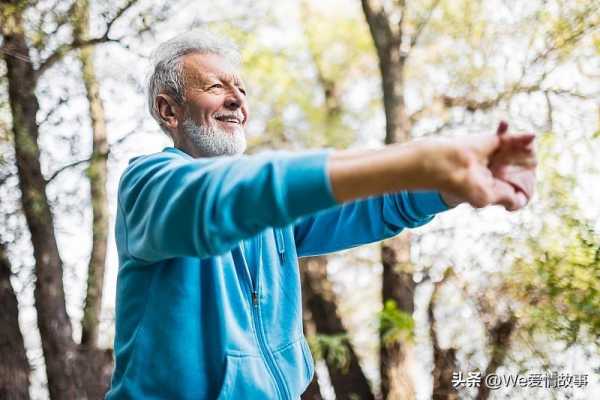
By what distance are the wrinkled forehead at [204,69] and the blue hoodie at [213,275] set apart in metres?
0.33

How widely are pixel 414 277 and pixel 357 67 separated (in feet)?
8.97

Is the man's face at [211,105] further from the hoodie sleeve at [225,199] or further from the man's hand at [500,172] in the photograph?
the man's hand at [500,172]

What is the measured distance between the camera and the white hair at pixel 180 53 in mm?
1939

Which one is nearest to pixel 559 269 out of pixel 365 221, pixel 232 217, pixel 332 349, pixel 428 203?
pixel 332 349

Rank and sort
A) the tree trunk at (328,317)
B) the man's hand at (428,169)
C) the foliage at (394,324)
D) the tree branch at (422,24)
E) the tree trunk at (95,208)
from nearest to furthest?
the man's hand at (428,169)
the tree trunk at (95,208)
the foliage at (394,324)
the tree trunk at (328,317)
the tree branch at (422,24)

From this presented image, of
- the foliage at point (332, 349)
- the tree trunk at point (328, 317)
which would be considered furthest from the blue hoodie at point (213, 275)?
the tree trunk at point (328, 317)

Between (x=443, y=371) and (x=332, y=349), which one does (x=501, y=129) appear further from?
(x=332, y=349)

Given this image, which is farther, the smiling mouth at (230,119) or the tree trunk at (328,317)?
the tree trunk at (328,317)

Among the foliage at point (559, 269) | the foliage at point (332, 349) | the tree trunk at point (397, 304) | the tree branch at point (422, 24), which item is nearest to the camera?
the foliage at point (559, 269)

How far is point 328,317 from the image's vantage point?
6223mm

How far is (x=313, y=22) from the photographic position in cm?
759

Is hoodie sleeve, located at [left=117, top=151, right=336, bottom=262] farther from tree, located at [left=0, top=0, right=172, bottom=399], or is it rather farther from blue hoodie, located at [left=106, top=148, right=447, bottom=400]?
tree, located at [left=0, top=0, right=172, bottom=399]

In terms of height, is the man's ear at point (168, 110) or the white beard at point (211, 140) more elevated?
the man's ear at point (168, 110)

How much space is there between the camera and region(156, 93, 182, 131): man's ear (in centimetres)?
196
